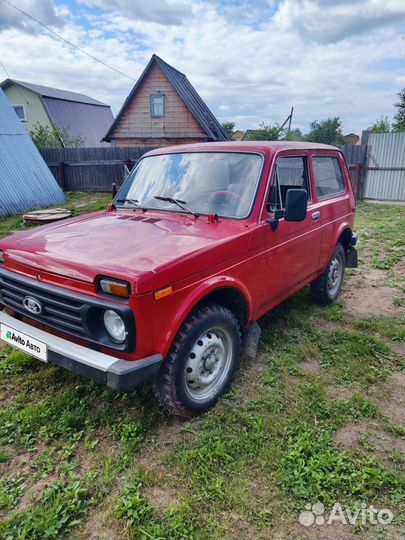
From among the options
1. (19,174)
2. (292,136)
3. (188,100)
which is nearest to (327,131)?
(292,136)

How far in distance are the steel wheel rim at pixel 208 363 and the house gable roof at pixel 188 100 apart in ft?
59.3

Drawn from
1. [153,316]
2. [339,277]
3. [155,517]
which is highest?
[153,316]

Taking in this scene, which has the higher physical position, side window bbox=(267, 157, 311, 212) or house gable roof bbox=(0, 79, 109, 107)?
house gable roof bbox=(0, 79, 109, 107)

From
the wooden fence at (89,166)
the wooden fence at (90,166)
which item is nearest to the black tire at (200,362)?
the wooden fence at (90,166)

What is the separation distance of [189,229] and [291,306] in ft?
7.79

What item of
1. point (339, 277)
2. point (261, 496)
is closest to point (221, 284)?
point (261, 496)

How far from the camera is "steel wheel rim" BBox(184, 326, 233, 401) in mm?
2852

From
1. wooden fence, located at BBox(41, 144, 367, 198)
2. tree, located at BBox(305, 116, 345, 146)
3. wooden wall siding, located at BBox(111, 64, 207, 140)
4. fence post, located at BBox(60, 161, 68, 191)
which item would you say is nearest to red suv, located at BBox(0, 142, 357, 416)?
wooden fence, located at BBox(41, 144, 367, 198)

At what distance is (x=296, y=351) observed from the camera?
3.91 meters

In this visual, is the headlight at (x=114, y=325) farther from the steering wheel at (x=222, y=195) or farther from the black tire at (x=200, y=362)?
the steering wheel at (x=222, y=195)

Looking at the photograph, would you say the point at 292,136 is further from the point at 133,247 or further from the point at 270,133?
the point at 133,247

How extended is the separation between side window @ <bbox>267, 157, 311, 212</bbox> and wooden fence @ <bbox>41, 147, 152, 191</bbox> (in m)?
12.4

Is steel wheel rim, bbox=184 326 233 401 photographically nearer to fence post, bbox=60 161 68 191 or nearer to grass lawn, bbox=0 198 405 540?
grass lawn, bbox=0 198 405 540

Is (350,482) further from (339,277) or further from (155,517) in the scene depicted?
(339,277)
